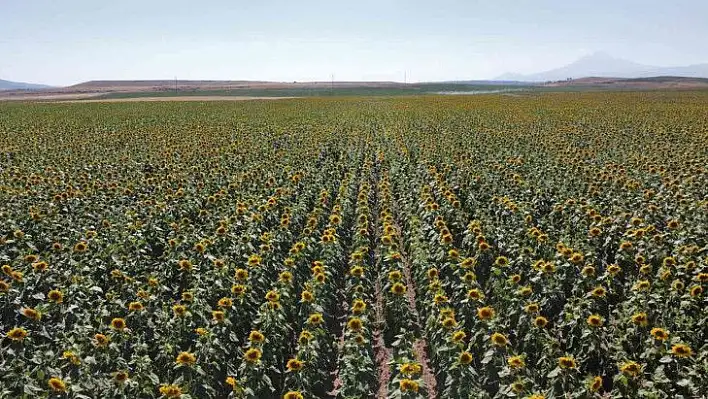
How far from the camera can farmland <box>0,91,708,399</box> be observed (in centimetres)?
532

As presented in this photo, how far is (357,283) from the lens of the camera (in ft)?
25.6

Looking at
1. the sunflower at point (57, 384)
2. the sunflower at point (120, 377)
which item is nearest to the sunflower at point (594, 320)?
the sunflower at point (120, 377)

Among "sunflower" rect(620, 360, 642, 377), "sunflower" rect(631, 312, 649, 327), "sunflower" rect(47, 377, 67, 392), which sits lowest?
"sunflower" rect(620, 360, 642, 377)

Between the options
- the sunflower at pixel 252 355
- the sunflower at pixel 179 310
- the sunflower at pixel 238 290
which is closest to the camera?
the sunflower at pixel 252 355

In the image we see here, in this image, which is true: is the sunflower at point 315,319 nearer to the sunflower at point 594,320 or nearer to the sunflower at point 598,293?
the sunflower at point 594,320

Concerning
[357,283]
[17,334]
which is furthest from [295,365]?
[17,334]

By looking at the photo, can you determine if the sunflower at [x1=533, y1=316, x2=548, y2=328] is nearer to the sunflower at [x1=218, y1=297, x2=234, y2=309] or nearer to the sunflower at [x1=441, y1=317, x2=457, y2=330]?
the sunflower at [x1=441, y1=317, x2=457, y2=330]

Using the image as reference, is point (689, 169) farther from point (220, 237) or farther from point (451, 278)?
Answer: point (220, 237)

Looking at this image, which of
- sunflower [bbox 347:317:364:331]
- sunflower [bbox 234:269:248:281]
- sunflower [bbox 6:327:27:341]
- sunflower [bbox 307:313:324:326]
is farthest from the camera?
sunflower [bbox 234:269:248:281]

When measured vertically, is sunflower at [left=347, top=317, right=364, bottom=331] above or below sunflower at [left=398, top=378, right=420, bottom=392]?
above

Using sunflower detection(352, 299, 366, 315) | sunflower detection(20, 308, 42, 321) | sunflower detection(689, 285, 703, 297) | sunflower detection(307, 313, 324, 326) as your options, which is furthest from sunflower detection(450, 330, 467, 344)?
sunflower detection(20, 308, 42, 321)

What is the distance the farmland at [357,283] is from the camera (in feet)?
17.4

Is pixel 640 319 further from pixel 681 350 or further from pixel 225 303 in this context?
pixel 225 303

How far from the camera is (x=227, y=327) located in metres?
6.23
